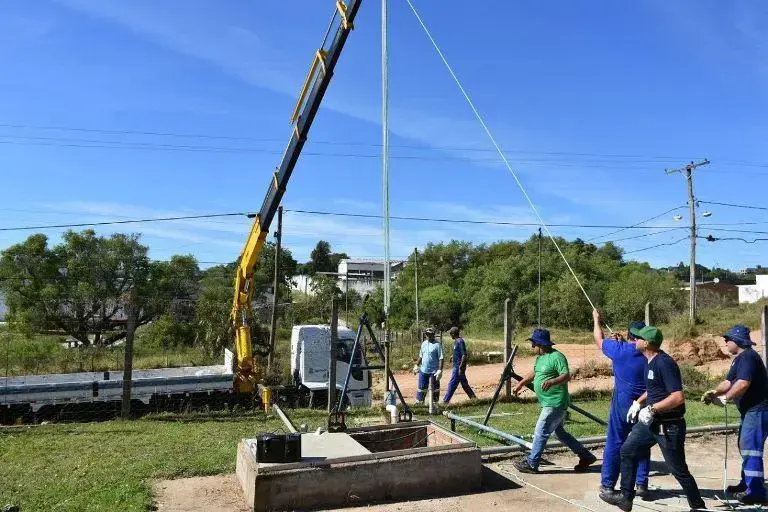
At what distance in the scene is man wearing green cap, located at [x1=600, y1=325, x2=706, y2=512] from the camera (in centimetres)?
565

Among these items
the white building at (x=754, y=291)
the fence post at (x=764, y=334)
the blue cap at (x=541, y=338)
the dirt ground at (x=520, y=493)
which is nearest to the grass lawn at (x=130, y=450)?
the dirt ground at (x=520, y=493)

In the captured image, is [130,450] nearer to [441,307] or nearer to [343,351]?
[343,351]

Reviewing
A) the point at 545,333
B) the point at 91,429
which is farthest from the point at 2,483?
the point at 545,333

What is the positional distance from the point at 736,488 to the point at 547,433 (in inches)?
75.1

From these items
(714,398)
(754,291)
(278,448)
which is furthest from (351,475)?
(754,291)

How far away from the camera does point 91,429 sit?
1021cm

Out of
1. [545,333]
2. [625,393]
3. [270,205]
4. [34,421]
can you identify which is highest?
[270,205]

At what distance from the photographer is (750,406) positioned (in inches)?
246

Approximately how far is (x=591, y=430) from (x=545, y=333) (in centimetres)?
336

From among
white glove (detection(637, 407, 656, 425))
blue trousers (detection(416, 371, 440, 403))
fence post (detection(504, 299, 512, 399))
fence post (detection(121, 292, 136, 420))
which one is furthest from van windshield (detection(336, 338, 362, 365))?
white glove (detection(637, 407, 656, 425))

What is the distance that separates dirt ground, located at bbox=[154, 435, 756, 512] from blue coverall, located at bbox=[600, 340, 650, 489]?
A: 298mm

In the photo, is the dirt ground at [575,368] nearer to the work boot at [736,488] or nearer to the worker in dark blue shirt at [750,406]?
the work boot at [736,488]

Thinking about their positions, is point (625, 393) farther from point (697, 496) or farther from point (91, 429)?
point (91, 429)

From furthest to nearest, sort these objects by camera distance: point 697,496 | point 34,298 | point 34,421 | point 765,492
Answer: point 34,298 < point 34,421 < point 765,492 < point 697,496
